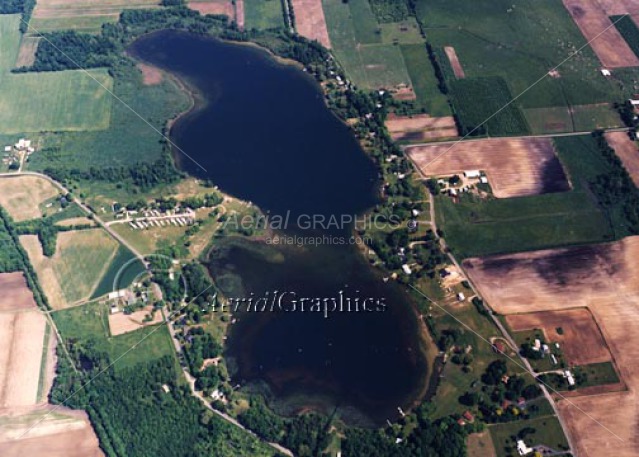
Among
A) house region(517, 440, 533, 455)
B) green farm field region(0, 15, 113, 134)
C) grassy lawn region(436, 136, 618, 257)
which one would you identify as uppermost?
green farm field region(0, 15, 113, 134)

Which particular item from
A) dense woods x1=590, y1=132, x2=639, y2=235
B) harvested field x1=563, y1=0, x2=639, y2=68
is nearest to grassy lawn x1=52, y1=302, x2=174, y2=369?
dense woods x1=590, y1=132, x2=639, y2=235

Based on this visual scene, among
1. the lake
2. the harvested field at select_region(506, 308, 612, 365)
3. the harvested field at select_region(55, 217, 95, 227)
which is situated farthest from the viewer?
the harvested field at select_region(55, 217, 95, 227)

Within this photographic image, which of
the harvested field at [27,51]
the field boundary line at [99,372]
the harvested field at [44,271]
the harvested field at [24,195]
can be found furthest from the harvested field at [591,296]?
the harvested field at [27,51]

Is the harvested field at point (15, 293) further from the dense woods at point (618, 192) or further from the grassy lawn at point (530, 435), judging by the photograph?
the dense woods at point (618, 192)

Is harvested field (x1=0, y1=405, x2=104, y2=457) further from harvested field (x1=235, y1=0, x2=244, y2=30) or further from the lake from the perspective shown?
harvested field (x1=235, y1=0, x2=244, y2=30)

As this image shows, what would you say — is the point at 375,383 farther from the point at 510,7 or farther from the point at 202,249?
the point at 510,7
